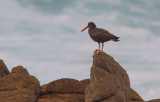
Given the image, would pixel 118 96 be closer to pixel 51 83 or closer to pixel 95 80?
pixel 95 80

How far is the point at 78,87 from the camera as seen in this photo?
34.6 m

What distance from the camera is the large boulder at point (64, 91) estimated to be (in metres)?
32.9

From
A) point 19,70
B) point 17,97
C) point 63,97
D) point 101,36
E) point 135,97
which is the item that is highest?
point 101,36

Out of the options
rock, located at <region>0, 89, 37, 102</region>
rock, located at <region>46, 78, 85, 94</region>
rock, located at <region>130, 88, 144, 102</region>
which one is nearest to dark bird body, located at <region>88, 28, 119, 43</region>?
rock, located at <region>0, 89, 37, 102</region>

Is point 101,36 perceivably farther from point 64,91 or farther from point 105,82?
point 64,91

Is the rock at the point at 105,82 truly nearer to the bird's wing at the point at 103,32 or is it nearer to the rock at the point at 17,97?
the bird's wing at the point at 103,32

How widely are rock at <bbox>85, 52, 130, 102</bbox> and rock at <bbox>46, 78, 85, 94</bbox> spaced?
286 inches

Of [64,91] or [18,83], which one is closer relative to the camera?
[18,83]

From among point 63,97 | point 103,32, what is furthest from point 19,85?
point 103,32

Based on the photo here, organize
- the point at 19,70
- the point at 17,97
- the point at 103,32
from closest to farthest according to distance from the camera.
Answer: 1. the point at 103,32
2. the point at 17,97
3. the point at 19,70

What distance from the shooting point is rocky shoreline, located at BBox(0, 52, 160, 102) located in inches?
1007

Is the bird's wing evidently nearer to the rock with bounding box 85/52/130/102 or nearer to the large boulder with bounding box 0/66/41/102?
the rock with bounding box 85/52/130/102

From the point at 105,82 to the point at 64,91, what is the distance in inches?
370

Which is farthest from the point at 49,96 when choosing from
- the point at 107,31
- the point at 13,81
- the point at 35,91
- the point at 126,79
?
the point at 107,31
